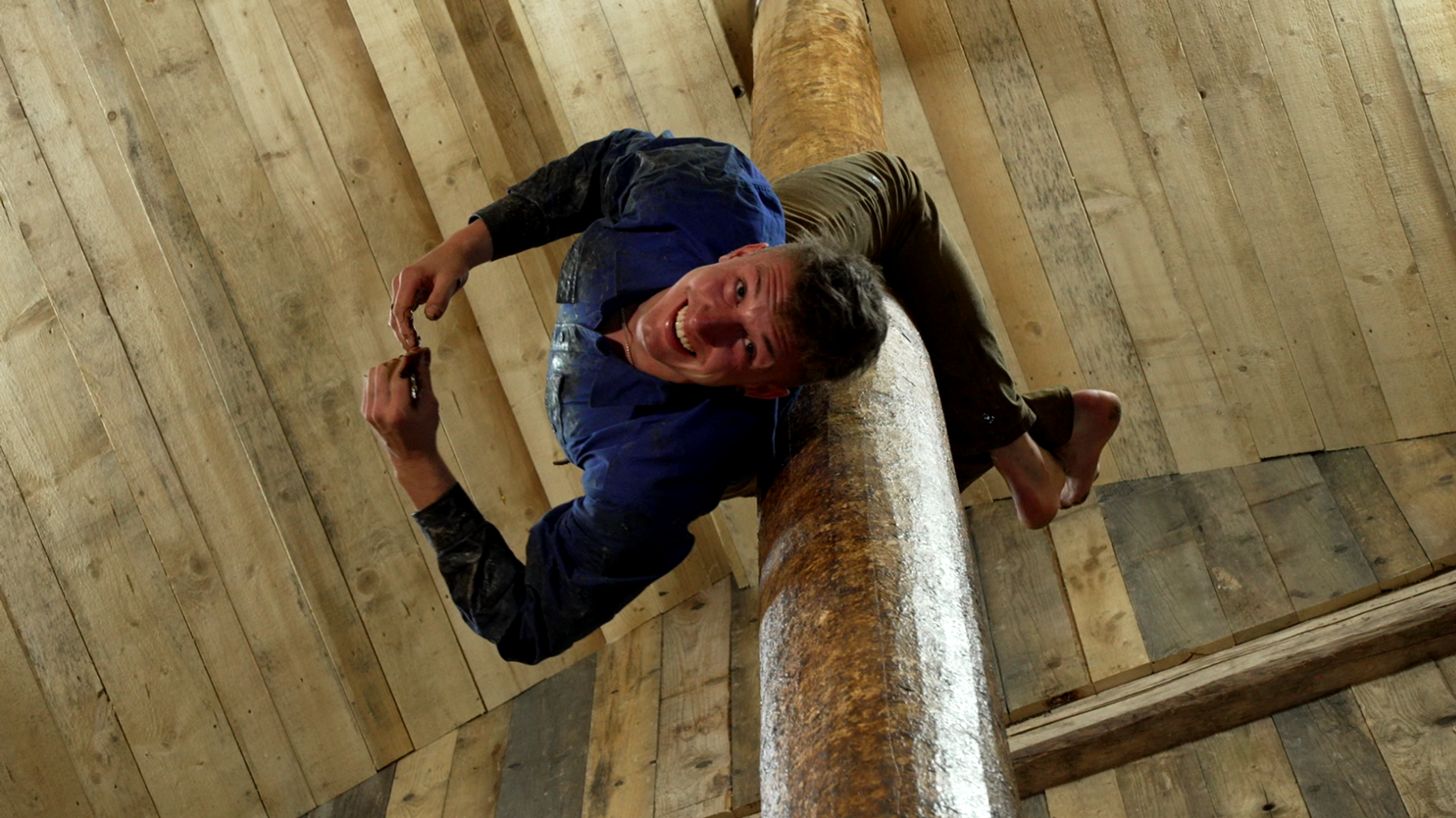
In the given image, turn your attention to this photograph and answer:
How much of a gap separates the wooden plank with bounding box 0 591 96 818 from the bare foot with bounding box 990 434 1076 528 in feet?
6.96

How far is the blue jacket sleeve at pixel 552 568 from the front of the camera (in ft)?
4.75

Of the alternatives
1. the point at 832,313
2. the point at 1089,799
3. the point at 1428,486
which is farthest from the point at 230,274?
the point at 1428,486

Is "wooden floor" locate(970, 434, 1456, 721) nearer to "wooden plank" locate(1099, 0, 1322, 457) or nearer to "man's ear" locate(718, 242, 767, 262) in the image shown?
"wooden plank" locate(1099, 0, 1322, 457)

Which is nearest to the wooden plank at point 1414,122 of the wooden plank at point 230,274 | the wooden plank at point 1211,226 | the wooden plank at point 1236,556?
the wooden plank at point 1211,226

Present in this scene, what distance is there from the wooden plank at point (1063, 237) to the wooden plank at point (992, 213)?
0.08ft

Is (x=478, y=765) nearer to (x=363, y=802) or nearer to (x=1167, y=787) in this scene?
(x=363, y=802)

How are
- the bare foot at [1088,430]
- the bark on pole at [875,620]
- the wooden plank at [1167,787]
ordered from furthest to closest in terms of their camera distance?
the bare foot at [1088,430] < the wooden plank at [1167,787] < the bark on pole at [875,620]

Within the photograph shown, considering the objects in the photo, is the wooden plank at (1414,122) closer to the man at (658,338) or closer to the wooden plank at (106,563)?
the man at (658,338)

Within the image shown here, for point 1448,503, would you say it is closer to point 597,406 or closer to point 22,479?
point 597,406

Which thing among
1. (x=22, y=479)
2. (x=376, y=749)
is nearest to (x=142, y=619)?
(x=22, y=479)

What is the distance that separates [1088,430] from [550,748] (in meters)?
1.44

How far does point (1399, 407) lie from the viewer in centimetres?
273

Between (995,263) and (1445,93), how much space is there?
110 centimetres

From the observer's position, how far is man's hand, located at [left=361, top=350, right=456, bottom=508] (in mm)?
1541
